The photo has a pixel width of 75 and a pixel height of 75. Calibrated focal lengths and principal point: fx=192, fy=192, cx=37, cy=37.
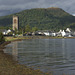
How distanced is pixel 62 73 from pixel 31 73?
3995mm

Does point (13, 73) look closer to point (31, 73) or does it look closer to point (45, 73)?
point (31, 73)

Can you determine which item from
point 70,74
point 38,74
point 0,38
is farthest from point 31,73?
point 0,38

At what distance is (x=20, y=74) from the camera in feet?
74.3

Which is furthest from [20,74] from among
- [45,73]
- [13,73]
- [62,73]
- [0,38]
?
[0,38]

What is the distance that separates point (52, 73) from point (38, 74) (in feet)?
7.02

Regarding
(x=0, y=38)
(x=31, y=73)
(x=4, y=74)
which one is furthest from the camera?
(x=0, y=38)

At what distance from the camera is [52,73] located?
24297 mm

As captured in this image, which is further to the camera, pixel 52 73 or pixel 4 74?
pixel 52 73

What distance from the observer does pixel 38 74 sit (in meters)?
23.1

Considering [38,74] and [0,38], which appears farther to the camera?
[0,38]

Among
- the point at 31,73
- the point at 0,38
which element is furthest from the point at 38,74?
the point at 0,38

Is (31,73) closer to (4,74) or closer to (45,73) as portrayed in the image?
(45,73)

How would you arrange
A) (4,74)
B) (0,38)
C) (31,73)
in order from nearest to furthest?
1. (4,74)
2. (31,73)
3. (0,38)

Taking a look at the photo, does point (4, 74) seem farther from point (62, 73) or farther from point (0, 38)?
point (0, 38)
